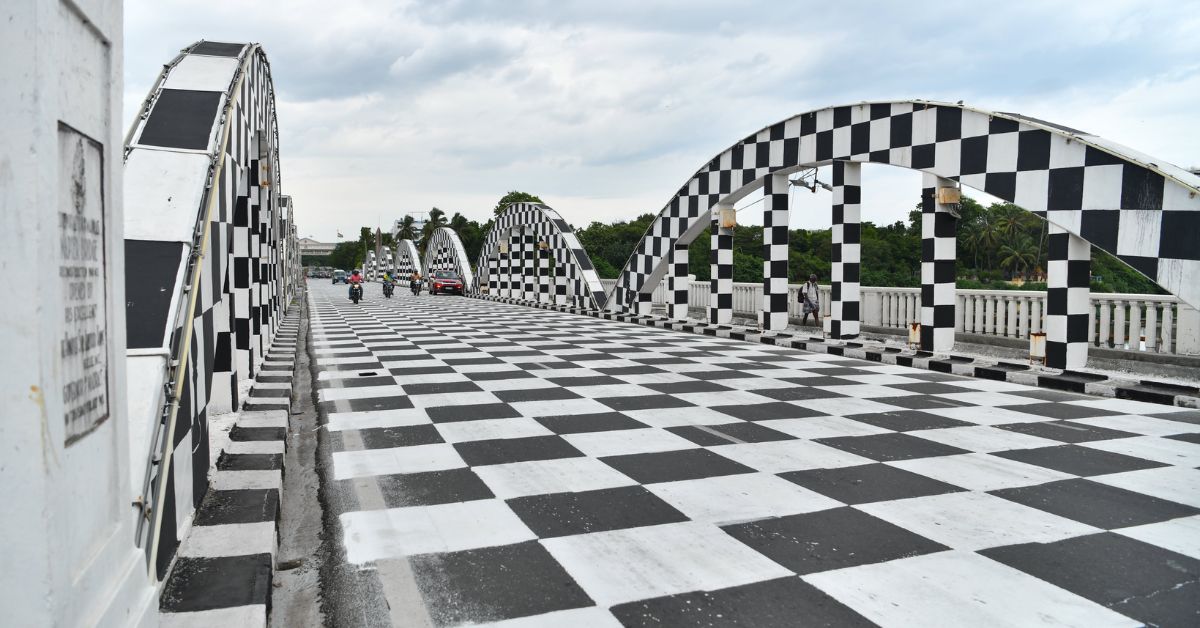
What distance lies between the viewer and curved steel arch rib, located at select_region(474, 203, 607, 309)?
15867mm

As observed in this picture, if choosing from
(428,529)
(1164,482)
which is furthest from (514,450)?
(1164,482)

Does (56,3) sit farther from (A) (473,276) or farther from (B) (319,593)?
(A) (473,276)

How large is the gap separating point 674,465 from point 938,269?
4.99 metres

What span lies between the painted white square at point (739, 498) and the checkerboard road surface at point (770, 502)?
1cm

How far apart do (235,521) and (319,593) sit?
0.54m

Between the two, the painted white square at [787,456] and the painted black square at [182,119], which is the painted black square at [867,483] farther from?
the painted black square at [182,119]

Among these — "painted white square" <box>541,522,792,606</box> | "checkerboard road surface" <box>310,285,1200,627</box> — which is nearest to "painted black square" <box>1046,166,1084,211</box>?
"checkerboard road surface" <box>310,285,1200,627</box>

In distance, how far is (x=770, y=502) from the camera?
2836 millimetres

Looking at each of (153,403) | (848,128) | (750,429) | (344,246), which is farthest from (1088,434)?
(344,246)

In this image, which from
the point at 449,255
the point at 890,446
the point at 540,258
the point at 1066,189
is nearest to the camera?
the point at 890,446

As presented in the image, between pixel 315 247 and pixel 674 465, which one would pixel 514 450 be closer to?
pixel 674 465

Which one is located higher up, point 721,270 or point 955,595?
point 721,270

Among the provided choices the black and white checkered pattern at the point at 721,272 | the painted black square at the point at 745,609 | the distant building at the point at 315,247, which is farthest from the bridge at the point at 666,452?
the distant building at the point at 315,247

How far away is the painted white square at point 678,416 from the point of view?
13.8 feet
